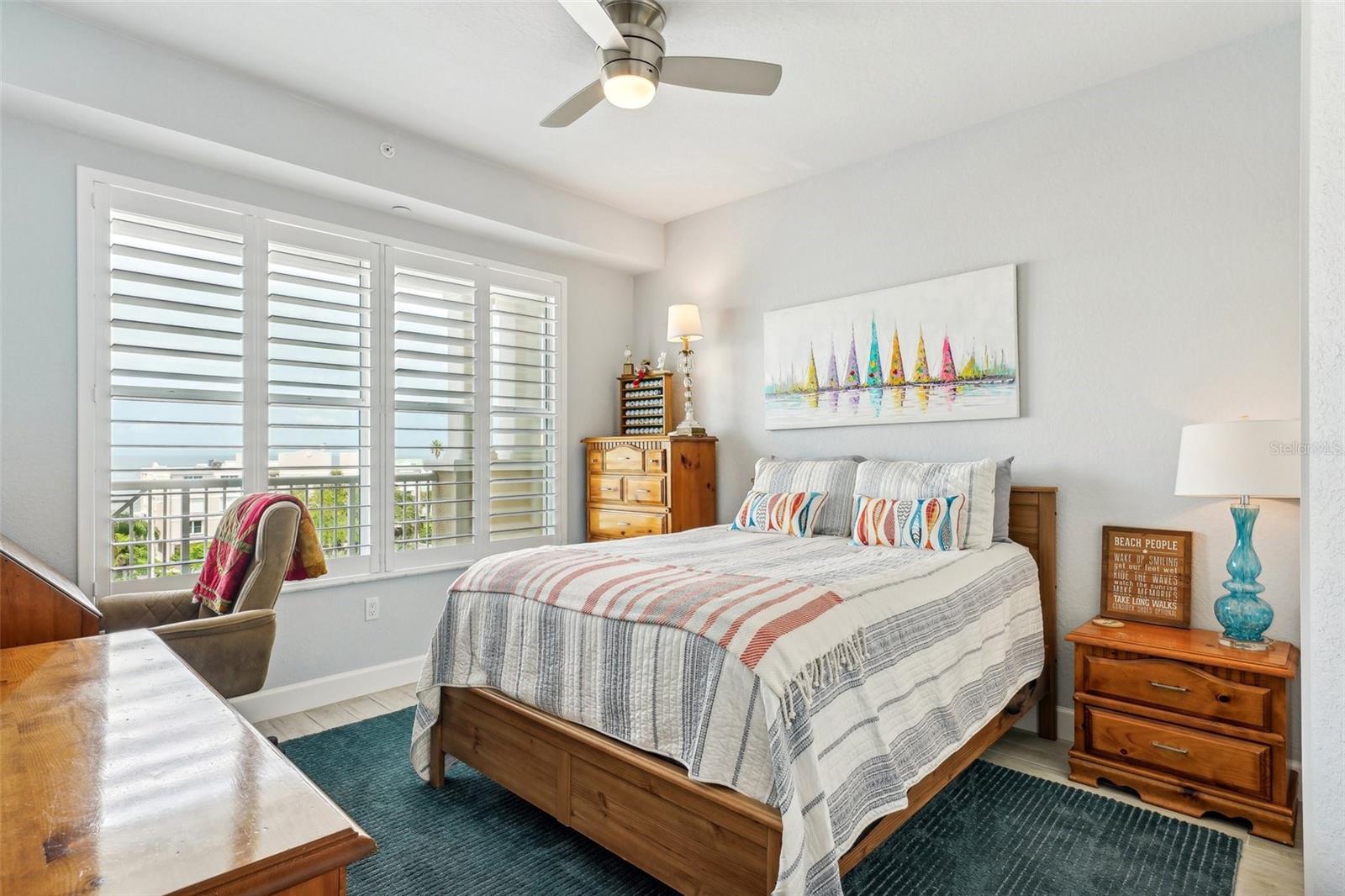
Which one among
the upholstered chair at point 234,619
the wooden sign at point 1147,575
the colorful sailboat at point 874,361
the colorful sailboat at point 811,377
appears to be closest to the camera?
the upholstered chair at point 234,619

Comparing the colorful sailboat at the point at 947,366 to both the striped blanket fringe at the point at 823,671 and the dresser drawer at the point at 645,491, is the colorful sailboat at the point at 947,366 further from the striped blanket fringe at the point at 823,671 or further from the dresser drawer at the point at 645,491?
the striped blanket fringe at the point at 823,671

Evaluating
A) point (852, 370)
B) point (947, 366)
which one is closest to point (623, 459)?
point (852, 370)

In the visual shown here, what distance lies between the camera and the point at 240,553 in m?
2.59

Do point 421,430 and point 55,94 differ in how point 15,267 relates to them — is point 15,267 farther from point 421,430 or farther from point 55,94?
point 421,430

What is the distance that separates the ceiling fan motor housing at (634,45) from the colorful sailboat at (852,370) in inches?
72.9

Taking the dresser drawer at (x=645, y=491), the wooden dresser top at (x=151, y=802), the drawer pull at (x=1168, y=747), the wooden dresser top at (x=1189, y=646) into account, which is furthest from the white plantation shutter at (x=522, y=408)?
the drawer pull at (x=1168, y=747)

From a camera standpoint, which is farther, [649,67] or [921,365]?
[921,365]

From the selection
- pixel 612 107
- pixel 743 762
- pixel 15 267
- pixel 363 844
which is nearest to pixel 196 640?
pixel 15 267

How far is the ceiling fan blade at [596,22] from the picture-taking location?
196 centimetres

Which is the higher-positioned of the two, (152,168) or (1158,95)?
(1158,95)

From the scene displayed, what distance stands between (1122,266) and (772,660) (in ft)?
8.11

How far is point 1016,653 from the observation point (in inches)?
105

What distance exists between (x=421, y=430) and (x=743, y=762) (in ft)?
9.32

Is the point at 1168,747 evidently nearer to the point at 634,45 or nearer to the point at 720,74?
the point at 720,74
